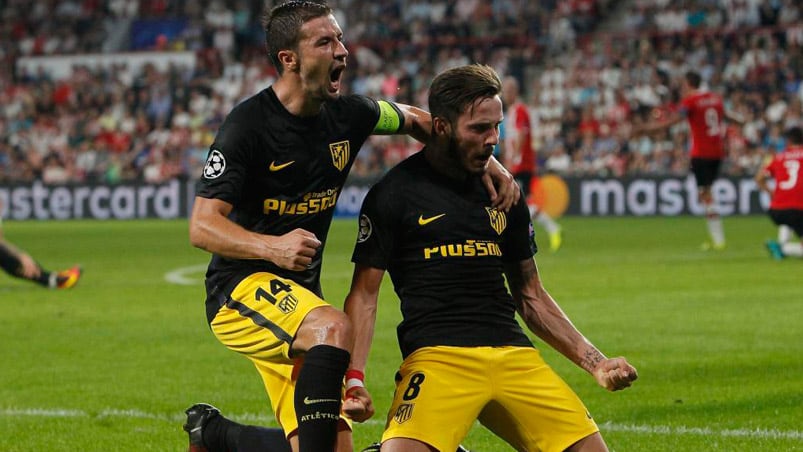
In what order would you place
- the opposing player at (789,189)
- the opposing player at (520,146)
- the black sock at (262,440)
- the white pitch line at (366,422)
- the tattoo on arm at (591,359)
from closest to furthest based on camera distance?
the tattoo on arm at (591,359) → the black sock at (262,440) → the white pitch line at (366,422) → the opposing player at (789,189) → the opposing player at (520,146)

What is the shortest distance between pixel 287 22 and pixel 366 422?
2.63 metres

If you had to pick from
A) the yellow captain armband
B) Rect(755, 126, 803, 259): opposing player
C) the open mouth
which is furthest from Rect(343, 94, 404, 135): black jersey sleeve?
Rect(755, 126, 803, 259): opposing player

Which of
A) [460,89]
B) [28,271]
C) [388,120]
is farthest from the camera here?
[28,271]

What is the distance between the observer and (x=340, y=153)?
5.61 metres

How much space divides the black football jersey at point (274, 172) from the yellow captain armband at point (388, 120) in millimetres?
260

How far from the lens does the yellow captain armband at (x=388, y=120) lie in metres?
5.91

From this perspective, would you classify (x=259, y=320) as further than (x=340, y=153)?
No

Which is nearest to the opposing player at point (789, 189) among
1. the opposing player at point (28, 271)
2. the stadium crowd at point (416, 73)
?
the opposing player at point (28, 271)

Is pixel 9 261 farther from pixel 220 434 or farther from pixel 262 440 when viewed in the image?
pixel 262 440

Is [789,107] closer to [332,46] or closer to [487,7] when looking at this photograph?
[487,7]

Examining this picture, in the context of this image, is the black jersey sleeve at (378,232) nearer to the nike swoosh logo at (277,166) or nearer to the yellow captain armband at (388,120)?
the nike swoosh logo at (277,166)

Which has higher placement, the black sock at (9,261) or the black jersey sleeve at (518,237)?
the black jersey sleeve at (518,237)

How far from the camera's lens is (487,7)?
34281 mm

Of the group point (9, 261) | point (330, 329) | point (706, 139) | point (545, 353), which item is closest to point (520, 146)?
point (706, 139)
